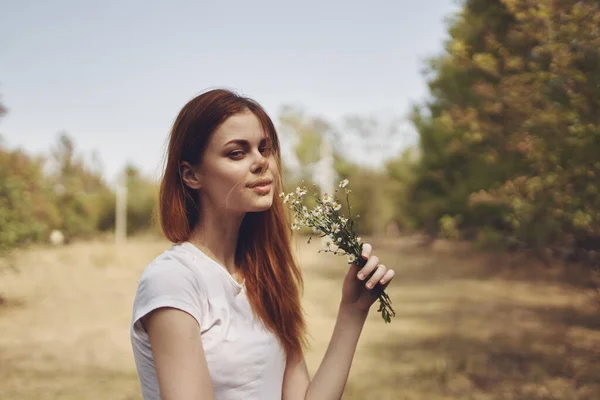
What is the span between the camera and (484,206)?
1994cm

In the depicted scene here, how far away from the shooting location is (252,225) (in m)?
1.99

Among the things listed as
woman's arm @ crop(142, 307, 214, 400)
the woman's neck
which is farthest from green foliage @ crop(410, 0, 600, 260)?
woman's arm @ crop(142, 307, 214, 400)

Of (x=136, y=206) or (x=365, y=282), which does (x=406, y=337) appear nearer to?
(x=365, y=282)

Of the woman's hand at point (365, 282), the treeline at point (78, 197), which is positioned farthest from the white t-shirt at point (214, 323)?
the treeline at point (78, 197)

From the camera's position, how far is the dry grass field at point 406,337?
7117 mm

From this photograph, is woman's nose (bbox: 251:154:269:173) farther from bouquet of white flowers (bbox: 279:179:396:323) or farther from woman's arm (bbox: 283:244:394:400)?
woman's arm (bbox: 283:244:394:400)

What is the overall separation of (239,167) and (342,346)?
1.96 ft

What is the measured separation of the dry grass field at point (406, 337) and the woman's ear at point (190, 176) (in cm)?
45

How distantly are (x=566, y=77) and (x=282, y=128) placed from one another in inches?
1995

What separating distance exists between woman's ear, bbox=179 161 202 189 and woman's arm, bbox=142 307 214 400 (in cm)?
42

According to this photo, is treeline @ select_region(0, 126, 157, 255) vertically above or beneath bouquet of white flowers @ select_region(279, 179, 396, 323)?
beneath

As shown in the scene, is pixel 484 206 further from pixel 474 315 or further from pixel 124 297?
pixel 124 297

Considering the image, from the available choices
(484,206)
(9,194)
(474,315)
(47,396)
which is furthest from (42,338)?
(484,206)

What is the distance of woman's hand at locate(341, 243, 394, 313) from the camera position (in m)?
1.66
